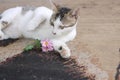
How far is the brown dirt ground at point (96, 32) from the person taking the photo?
2.24 m

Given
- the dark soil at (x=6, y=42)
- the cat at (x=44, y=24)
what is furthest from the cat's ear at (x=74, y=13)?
the dark soil at (x=6, y=42)

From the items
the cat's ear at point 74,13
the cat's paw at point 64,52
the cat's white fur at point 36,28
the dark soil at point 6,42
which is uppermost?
the cat's ear at point 74,13

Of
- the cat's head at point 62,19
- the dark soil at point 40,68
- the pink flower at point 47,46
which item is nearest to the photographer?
the dark soil at point 40,68

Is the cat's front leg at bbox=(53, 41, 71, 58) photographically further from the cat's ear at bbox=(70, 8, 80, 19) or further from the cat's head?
the cat's ear at bbox=(70, 8, 80, 19)

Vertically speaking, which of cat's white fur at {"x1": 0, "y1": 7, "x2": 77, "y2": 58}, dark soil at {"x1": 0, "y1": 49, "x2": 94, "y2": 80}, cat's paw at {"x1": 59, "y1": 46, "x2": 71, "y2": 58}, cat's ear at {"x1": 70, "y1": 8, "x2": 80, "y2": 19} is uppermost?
cat's ear at {"x1": 70, "y1": 8, "x2": 80, "y2": 19}

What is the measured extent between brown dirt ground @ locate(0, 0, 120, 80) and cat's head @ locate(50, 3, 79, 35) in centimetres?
22

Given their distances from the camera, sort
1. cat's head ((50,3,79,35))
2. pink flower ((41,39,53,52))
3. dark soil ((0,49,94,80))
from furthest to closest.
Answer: pink flower ((41,39,53,52)) → cat's head ((50,3,79,35)) → dark soil ((0,49,94,80))

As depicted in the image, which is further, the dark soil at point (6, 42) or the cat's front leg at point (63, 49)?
the dark soil at point (6, 42)

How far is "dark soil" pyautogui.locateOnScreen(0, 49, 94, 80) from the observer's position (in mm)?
2043

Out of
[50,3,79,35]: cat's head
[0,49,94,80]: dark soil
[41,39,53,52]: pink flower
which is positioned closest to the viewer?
[0,49,94,80]: dark soil

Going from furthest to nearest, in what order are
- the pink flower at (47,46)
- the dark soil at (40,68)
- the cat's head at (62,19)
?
the pink flower at (47,46)
the cat's head at (62,19)
the dark soil at (40,68)

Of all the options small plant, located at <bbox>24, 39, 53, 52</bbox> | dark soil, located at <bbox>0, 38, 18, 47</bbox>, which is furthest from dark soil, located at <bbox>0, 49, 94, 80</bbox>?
dark soil, located at <bbox>0, 38, 18, 47</bbox>

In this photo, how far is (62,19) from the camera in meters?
2.16

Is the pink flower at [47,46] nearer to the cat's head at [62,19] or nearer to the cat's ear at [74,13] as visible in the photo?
the cat's head at [62,19]
